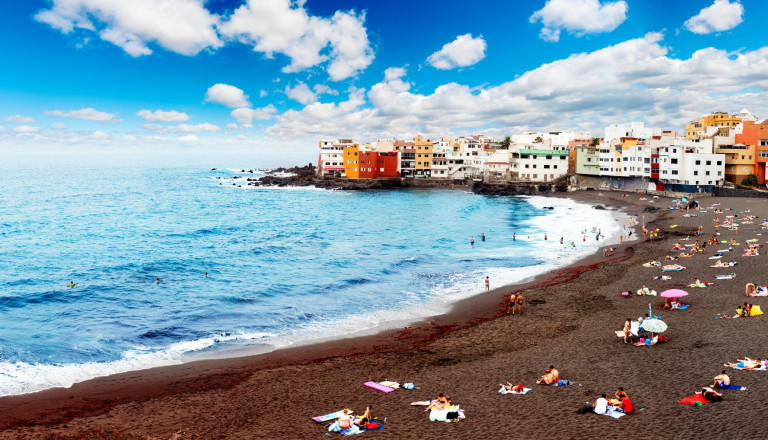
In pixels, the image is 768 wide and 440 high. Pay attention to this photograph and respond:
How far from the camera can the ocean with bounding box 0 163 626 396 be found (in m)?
23.7

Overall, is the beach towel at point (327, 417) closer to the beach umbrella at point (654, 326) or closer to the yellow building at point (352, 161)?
the beach umbrella at point (654, 326)

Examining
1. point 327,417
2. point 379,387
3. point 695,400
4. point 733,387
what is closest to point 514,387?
point 379,387

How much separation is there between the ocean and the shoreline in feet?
2.18

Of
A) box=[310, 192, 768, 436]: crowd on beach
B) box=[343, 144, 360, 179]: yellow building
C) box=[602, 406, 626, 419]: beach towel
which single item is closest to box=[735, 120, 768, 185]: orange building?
box=[310, 192, 768, 436]: crowd on beach

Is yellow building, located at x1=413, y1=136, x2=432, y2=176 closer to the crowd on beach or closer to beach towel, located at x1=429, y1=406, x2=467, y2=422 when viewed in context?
the crowd on beach

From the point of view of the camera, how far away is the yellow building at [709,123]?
3967 inches

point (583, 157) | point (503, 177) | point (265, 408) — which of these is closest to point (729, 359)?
point (265, 408)

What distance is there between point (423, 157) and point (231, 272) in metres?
94.3

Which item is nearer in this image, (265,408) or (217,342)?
(265,408)

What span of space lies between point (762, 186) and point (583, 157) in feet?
107

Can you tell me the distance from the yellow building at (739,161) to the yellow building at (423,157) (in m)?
64.7

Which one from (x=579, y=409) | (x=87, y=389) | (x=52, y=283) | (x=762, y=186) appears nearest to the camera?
(x=579, y=409)

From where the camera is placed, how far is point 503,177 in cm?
11556

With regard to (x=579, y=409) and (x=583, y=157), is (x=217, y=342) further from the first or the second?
(x=583, y=157)
